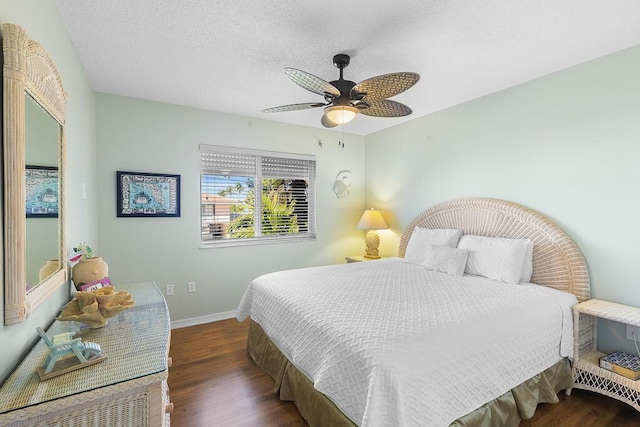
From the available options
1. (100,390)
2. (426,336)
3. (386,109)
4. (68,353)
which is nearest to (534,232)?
(386,109)

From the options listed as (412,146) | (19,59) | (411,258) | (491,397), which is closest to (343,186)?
(412,146)

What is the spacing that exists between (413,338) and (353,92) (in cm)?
153

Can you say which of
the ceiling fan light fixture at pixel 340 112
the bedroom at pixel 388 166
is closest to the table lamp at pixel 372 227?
the bedroom at pixel 388 166

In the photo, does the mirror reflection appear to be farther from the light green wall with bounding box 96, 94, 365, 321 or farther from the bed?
the light green wall with bounding box 96, 94, 365, 321

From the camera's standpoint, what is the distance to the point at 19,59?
1055 mm

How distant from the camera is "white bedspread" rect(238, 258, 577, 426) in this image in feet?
4.40

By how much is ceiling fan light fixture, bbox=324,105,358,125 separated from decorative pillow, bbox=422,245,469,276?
1629 mm

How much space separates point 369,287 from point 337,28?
1815 millimetres

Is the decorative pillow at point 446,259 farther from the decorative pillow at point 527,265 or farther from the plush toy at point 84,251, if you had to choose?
the plush toy at point 84,251

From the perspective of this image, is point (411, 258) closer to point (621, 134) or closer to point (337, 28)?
point (621, 134)

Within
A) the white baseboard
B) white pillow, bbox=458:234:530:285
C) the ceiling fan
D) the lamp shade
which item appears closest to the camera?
the ceiling fan

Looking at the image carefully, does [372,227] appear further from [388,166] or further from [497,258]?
[497,258]

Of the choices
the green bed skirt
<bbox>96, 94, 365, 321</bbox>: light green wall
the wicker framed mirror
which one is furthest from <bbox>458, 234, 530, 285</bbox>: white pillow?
the wicker framed mirror

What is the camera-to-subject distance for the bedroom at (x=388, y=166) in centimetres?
215
